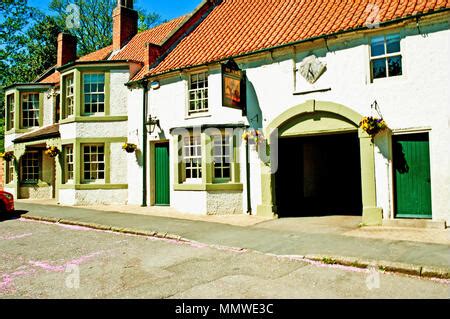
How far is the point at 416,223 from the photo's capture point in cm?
993

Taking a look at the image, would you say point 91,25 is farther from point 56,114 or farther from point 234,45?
point 234,45

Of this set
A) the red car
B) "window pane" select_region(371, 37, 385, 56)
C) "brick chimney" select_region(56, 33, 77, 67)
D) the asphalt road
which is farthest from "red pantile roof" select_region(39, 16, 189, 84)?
the asphalt road

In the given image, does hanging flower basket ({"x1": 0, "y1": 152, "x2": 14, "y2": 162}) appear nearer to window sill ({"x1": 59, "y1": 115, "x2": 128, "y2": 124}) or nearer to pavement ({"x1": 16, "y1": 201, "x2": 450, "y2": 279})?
window sill ({"x1": 59, "y1": 115, "x2": 128, "y2": 124})

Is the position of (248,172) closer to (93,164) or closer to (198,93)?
(198,93)

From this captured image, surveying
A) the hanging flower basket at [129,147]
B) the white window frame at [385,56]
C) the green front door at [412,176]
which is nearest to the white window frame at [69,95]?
the hanging flower basket at [129,147]

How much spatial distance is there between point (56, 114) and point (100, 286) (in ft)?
57.7

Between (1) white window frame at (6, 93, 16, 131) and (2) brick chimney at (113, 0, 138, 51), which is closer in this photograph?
(2) brick chimney at (113, 0, 138, 51)

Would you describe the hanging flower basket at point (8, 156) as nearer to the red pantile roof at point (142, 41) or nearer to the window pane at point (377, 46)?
the red pantile roof at point (142, 41)

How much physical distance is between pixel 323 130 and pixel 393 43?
10.3ft

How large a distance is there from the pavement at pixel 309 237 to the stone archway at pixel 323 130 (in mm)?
748

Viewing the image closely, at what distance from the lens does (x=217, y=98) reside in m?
14.1

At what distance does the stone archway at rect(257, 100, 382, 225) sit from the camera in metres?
10.7

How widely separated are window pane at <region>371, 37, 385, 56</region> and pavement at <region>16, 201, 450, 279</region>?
5.09 m
